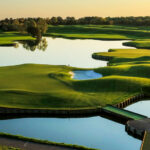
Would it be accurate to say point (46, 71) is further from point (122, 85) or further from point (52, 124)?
point (52, 124)

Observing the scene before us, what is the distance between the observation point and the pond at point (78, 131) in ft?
134

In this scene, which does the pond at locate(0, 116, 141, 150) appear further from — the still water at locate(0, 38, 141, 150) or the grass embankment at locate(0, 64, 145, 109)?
the grass embankment at locate(0, 64, 145, 109)

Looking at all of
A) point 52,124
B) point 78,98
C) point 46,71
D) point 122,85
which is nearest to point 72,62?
point 46,71

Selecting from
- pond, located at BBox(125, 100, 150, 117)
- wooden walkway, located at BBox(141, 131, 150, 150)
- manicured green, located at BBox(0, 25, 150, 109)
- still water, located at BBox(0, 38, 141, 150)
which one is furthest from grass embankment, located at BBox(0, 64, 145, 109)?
wooden walkway, located at BBox(141, 131, 150, 150)

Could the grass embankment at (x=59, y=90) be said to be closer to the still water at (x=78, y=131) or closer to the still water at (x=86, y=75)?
the still water at (x=78, y=131)

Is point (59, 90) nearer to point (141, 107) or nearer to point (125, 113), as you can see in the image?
point (125, 113)

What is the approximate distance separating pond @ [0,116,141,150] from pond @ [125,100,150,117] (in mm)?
8575

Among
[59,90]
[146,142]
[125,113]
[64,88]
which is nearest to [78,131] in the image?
[125,113]

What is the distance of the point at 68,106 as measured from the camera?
174 ft

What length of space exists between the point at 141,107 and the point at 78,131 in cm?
1848

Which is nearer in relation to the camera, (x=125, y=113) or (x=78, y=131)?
(x=78, y=131)

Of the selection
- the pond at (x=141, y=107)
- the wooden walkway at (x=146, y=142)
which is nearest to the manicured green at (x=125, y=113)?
the pond at (x=141, y=107)

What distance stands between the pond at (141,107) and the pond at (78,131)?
8.57 meters

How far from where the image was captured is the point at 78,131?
44906mm
